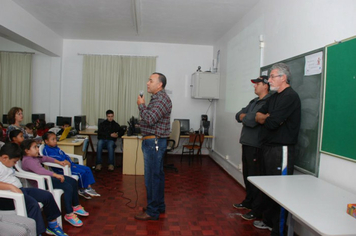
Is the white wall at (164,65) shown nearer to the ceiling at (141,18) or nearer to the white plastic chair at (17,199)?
the ceiling at (141,18)

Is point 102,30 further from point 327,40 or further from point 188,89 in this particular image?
point 327,40

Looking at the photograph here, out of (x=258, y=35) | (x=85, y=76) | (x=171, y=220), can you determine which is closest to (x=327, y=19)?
(x=258, y=35)

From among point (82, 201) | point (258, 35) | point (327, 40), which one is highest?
point (258, 35)

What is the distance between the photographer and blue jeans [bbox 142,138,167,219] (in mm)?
2865

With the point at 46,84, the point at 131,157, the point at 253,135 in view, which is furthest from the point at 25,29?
the point at 253,135

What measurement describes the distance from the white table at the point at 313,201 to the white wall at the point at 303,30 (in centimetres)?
25

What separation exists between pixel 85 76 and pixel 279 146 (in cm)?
560

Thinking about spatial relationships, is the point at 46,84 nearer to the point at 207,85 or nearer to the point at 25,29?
the point at 25,29

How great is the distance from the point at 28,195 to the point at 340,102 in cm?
281

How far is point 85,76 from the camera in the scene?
6.68 meters

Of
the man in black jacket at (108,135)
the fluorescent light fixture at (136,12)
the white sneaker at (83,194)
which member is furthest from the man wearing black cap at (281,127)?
the man in black jacket at (108,135)

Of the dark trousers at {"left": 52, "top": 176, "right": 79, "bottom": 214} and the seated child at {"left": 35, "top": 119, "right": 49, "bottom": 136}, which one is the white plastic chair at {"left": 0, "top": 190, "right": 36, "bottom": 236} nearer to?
the dark trousers at {"left": 52, "top": 176, "right": 79, "bottom": 214}

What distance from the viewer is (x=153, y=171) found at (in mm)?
2885

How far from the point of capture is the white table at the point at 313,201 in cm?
128
